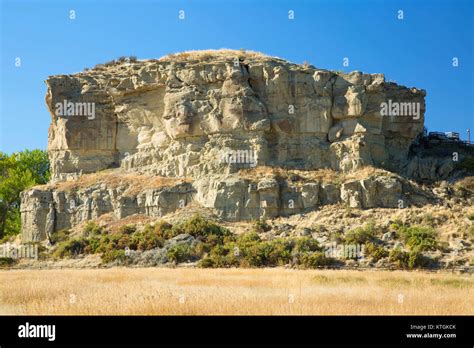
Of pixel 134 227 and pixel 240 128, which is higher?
pixel 240 128

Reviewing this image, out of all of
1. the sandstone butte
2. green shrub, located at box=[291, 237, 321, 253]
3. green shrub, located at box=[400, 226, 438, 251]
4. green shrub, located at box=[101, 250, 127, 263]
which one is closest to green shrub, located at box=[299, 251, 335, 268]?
green shrub, located at box=[291, 237, 321, 253]

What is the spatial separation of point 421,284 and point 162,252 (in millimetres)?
16345

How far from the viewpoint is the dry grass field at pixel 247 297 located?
37.2 ft

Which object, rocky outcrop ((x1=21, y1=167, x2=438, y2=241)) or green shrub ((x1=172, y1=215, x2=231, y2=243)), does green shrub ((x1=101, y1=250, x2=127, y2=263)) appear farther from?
rocky outcrop ((x1=21, y1=167, x2=438, y2=241))

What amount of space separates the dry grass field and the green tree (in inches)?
1180

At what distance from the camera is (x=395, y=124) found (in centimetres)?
4084

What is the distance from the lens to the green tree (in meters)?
45.2

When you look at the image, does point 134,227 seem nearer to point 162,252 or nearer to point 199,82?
point 162,252

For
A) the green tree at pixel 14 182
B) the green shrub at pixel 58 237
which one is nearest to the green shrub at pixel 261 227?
the green shrub at pixel 58 237

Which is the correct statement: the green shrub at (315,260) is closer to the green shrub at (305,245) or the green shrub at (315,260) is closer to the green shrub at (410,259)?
the green shrub at (305,245)

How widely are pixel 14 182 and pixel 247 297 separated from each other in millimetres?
38416

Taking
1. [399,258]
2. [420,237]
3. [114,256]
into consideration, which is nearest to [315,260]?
[399,258]

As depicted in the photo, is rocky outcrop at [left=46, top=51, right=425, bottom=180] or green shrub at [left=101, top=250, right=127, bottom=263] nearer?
green shrub at [left=101, top=250, right=127, bottom=263]
